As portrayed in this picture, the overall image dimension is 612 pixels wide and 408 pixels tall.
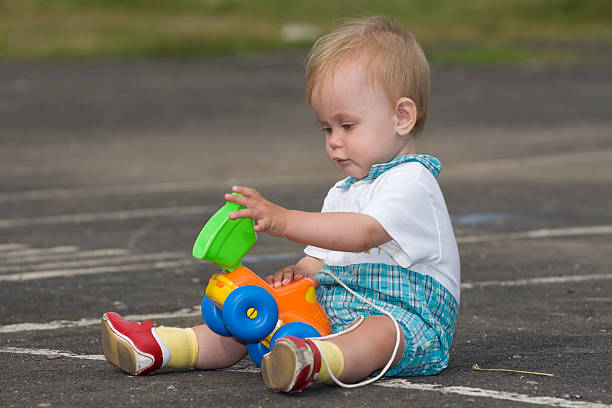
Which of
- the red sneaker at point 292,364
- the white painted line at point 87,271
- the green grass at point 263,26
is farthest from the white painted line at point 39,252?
the green grass at point 263,26

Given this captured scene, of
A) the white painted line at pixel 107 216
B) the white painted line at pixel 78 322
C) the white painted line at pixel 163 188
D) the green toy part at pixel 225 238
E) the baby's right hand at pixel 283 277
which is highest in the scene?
the green toy part at pixel 225 238

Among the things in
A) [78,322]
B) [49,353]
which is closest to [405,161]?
[49,353]

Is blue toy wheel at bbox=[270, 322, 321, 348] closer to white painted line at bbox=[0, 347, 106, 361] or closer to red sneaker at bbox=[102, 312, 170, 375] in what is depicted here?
red sneaker at bbox=[102, 312, 170, 375]

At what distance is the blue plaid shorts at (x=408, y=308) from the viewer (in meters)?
4.55

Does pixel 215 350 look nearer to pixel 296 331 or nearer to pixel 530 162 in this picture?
pixel 296 331

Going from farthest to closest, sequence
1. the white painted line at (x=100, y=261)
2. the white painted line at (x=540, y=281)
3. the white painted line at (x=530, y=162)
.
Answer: the white painted line at (x=530, y=162) → the white painted line at (x=100, y=261) → the white painted line at (x=540, y=281)

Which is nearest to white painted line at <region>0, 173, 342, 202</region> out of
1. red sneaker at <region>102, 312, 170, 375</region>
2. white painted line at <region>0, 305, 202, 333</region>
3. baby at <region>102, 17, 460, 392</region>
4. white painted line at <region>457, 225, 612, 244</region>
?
white painted line at <region>457, 225, 612, 244</region>

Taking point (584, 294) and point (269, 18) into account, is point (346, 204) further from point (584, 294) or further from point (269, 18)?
point (269, 18)

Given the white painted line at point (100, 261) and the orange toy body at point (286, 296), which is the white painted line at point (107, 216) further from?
the orange toy body at point (286, 296)

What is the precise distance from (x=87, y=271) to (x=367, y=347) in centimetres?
359

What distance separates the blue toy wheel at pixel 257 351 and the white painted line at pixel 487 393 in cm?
50

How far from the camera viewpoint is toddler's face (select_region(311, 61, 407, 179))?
15.3ft

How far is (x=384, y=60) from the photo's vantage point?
4.68 metres

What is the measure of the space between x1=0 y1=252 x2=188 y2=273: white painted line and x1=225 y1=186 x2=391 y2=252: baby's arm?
11.8 feet
